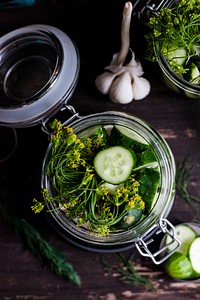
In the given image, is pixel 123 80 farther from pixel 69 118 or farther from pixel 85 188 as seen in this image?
pixel 85 188

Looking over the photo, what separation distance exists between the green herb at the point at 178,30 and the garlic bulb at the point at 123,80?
4.3 inches

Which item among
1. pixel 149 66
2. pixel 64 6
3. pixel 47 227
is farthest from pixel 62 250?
pixel 64 6

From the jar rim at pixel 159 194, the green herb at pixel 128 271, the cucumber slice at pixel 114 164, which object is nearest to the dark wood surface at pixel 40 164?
the green herb at pixel 128 271

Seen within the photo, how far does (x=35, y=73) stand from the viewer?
1.22 meters

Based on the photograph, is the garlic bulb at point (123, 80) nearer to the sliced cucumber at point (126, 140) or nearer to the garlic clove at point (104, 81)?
the garlic clove at point (104, 81)

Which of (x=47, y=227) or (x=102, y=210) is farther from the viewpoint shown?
(x=47, y=227)

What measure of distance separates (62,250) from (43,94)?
0.36 m

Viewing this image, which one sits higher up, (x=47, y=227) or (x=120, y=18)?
(x=120, y=18)

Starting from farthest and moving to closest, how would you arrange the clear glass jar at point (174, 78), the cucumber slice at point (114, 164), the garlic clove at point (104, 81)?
the garlic clove at point (104, 81) < the clear glass jar at point (174, 78) < the cucumber slice at point (114, 164)

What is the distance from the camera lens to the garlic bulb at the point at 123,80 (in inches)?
44.8

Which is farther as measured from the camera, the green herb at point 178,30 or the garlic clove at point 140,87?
the garlic clove at point 140,87

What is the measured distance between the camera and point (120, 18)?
122 centimetres

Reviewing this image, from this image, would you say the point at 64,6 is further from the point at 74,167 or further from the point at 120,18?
the point at 74,167

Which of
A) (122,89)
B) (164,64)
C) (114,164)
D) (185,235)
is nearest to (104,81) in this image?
(122,89)
